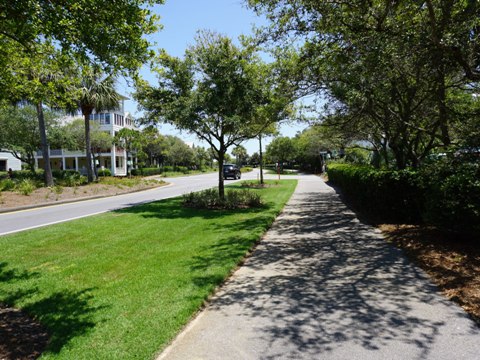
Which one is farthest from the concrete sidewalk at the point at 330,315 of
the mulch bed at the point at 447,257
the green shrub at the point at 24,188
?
the green shrub at the point at 24,188

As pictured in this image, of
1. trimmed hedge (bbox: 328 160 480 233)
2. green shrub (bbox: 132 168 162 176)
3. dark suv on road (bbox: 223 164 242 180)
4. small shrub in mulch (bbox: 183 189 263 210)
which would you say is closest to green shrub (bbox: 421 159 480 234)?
trimmed hedge (bbox: 328 160 480 233)

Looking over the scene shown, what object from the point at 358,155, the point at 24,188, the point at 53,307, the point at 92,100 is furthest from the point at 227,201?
the point at 358,155

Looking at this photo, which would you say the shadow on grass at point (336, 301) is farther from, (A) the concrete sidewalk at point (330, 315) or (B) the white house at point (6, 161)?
(B) the white house at point (6, 161)

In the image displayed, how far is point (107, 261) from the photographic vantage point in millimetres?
6742

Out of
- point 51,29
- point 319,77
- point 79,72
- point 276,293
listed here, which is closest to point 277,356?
point 276,293

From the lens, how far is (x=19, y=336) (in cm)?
401

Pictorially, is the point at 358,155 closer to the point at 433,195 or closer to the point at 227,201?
the point at 227,201

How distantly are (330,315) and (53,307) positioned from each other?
11.3 feet

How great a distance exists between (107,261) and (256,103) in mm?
8862

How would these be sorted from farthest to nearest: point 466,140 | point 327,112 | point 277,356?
point 327,112 → point 466,140 → point 277,356

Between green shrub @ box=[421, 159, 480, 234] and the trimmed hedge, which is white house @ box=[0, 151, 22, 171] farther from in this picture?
green shrub @ box=[421, 159, 480, 234]

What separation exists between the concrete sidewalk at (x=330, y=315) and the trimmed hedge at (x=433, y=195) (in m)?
1.15

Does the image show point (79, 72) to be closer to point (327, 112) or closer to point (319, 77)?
point (319, 77)

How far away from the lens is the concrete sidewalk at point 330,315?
3.46 m
